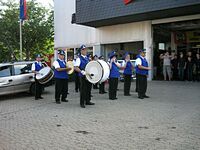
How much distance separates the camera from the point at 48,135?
5594 mm

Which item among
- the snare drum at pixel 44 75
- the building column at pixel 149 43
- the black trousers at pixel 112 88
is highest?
the building column at pixel 149 43

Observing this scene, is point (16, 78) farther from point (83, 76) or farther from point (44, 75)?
point (83, 76)

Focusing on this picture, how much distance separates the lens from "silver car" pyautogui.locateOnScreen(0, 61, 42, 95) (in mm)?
10629

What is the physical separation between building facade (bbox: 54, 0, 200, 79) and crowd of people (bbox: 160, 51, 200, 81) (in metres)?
0.89

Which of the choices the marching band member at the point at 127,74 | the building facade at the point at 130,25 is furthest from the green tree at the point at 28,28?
the marching band member at the point at 127,74

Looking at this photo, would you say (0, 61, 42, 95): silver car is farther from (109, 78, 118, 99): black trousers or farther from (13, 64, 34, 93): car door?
(109, 78, 118, 99): black trousers

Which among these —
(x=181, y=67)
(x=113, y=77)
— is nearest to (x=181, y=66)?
(x=181, y=67)

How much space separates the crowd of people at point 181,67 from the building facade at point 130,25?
35.0 inches

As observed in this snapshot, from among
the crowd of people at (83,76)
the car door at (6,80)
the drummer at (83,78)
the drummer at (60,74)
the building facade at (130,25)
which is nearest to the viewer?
the drummer at (83,78)

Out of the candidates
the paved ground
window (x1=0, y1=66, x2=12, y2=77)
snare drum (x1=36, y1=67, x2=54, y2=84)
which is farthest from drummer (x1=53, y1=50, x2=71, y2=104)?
window (x1=0, y1=66, x2=12, y2=77)

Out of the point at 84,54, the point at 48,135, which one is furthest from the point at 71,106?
the point at 48,135

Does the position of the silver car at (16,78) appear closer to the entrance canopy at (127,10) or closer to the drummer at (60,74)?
the drummer at (60,74)

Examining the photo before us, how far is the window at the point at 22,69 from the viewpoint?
11.2 m

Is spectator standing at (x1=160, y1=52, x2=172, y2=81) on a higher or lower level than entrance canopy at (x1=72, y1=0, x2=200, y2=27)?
lower
